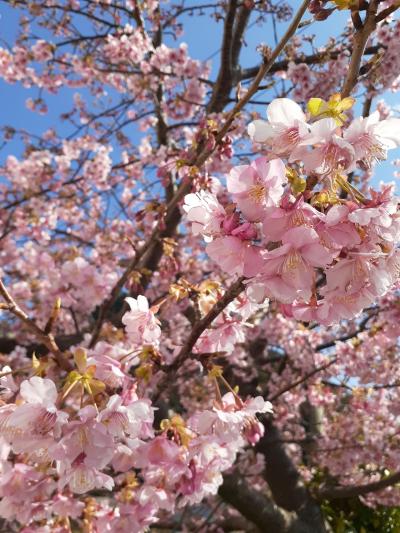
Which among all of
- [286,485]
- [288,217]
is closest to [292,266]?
[288,217]

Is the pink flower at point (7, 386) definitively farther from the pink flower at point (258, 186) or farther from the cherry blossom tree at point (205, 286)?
the pink flower at point (258, 186)

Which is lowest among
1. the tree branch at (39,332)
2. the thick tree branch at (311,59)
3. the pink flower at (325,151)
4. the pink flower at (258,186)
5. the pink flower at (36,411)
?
the pink flower at (36,411)

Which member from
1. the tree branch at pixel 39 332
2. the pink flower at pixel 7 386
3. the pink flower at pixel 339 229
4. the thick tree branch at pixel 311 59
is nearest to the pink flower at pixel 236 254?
the pink flower at pixel 339 229

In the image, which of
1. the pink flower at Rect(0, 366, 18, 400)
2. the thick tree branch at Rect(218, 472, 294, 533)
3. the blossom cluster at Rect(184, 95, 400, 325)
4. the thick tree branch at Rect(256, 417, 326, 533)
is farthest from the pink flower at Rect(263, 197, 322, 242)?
the thick tree branch at Rect(256, 417, 326, 533)

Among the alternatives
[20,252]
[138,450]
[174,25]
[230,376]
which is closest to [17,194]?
[20,252]

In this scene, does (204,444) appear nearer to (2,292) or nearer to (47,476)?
(47,476)

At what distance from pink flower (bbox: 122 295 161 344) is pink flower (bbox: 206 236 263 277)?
0.55m

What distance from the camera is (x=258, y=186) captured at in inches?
37.8

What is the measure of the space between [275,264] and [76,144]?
6.58m

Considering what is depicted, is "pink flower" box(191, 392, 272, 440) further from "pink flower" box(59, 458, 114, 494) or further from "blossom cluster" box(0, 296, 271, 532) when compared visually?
"pink flower" box(59, 458, 114, 494)

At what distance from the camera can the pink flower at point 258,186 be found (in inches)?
36.7

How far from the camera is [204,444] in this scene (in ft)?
5.33

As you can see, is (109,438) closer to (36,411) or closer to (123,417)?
(123,417)

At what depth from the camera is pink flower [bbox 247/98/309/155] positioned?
94 cm
